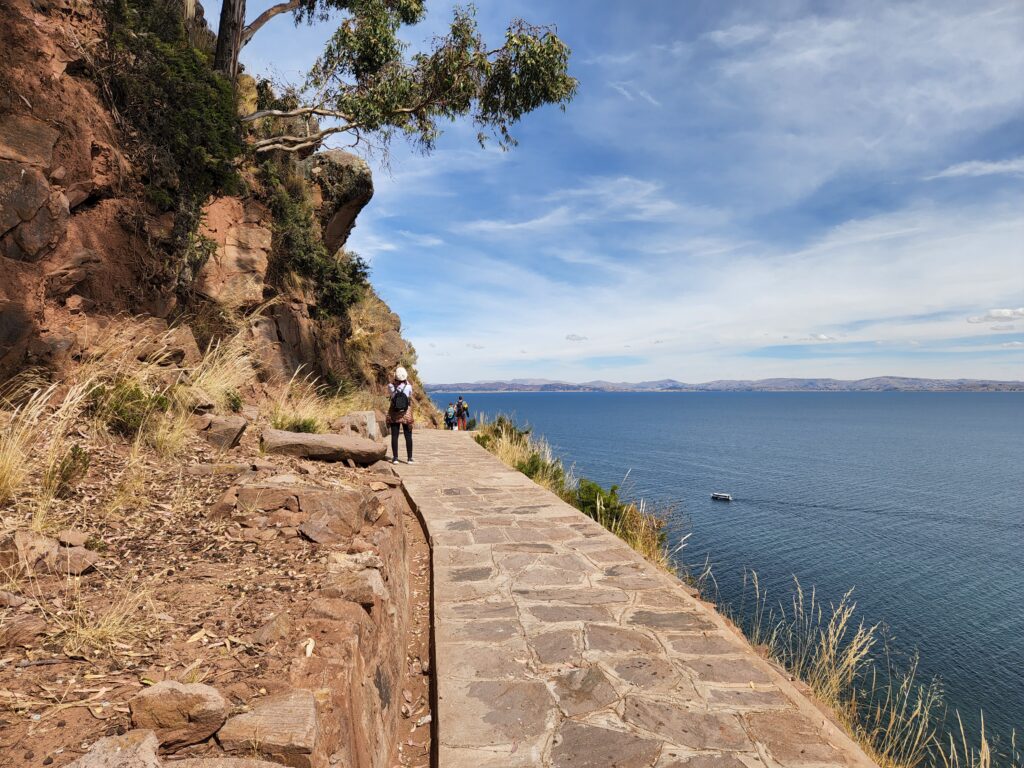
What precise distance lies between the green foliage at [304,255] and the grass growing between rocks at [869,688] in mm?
12365

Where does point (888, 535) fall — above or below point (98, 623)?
below

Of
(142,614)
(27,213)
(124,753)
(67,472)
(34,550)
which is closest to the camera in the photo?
(124,753)

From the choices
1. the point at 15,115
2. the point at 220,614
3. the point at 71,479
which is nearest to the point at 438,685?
the point at 220,614

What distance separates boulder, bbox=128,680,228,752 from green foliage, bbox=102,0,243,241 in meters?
7.34

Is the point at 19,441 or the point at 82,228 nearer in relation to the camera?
the point at 19,441

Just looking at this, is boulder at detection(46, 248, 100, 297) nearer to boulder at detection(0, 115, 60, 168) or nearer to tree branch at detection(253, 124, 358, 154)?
boulder at detection(0, 115, 60, 168)

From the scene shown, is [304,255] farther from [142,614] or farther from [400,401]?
[142,614]

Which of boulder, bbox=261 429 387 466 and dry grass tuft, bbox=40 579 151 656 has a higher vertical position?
boulder, bbox=261 429 387 466

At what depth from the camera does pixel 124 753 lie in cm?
159

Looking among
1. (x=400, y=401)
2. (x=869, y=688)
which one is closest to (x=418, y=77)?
(x=400, y=401)

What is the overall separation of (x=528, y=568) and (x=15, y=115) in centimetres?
658

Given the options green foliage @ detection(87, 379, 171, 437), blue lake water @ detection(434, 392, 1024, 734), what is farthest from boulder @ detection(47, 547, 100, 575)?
blue lake water @ detection(434, 392, 1024, 734)

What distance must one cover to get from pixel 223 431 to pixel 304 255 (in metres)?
9.41

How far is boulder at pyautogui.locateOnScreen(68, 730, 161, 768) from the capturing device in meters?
1.53
